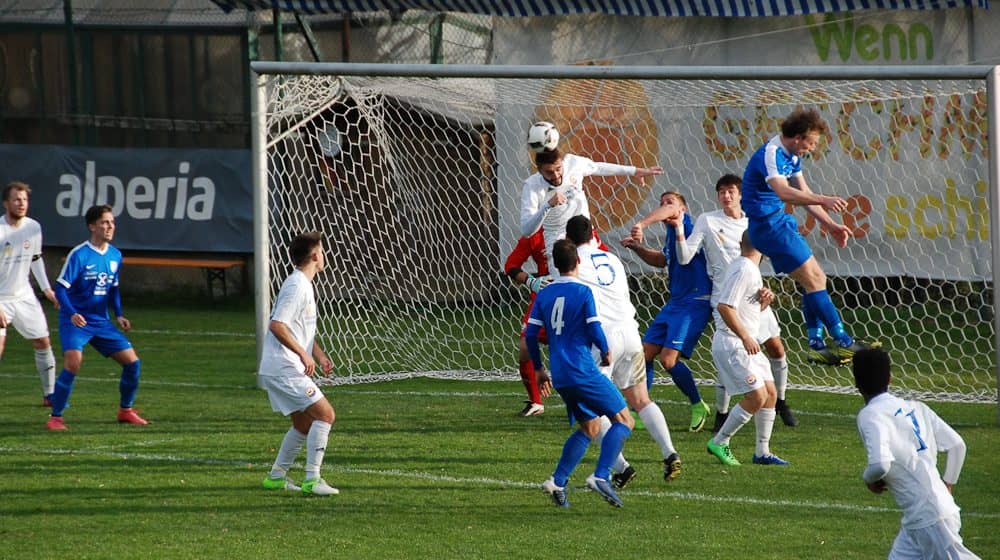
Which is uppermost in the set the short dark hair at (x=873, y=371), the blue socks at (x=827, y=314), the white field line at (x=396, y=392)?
the short dark hair at (x=873, y=371)

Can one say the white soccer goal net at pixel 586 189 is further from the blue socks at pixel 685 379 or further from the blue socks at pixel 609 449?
the blue socks at pixel 609 449

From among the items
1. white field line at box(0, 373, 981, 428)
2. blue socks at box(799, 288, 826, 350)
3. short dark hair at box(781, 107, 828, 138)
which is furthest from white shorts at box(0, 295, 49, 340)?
short dark hair at box(781, 107, 828, 138)

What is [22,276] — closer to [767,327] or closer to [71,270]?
[71,270]

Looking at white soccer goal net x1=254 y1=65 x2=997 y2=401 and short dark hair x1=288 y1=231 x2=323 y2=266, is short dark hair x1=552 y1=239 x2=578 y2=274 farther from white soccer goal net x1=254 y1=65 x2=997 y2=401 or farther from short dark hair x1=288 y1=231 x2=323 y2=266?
white soccer goal net x1=254 y1=65 x2=997 y2=401

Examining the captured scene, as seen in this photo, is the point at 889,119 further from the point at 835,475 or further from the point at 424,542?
the point at 424,542

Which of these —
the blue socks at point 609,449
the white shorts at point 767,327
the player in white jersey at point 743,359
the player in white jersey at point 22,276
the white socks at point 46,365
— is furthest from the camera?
the white socks at point 46,365

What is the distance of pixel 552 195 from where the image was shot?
9.78 metres

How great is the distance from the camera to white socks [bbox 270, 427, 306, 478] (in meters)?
7.73

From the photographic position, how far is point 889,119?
1611 centimetres

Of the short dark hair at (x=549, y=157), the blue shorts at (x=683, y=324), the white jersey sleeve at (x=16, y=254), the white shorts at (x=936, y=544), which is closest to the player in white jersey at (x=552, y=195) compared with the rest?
the short dark hair at (x=549, y=157)

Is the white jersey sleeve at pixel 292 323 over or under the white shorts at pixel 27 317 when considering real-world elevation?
over

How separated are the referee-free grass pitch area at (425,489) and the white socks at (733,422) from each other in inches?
6.7

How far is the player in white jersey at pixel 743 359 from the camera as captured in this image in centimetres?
814

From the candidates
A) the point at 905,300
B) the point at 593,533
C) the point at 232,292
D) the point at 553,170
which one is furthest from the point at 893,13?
the point at 593,533
